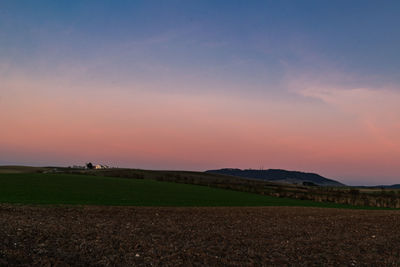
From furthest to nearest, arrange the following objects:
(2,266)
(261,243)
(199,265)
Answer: (261,243), (199,265), (2,266)

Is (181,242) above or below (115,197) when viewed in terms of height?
above

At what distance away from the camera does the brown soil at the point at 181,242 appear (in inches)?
481

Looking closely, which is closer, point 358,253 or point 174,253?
point 174,253

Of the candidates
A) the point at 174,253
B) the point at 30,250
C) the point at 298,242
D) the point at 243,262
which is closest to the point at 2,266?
the point at 30,250

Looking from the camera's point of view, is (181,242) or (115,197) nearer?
(181,242)

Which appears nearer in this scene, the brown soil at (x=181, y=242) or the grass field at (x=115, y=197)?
the brown soil at (x=181, y=242)

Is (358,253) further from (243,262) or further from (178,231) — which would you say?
(178,231)

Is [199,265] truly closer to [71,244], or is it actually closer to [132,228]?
[71,244]

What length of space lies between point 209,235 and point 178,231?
176 centimetres

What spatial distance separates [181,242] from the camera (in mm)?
15414

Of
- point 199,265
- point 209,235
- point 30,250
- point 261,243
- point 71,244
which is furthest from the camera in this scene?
point 209,235

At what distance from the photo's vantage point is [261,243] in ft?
52.4

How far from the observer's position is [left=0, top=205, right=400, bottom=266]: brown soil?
12211 millimetres

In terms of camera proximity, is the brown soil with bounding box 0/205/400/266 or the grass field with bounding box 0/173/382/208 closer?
the brown soil with bounding box 0/205/400/266
